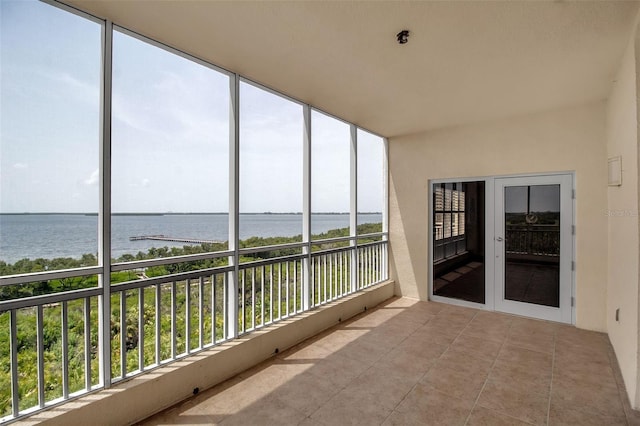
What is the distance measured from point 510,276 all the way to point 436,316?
3.88 ft

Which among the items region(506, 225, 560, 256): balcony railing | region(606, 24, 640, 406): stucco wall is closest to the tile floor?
region(606, 24, 640, 406): stucco wall

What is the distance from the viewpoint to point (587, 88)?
3.38 meters

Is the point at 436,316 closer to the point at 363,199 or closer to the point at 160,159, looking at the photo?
the point at 363,199

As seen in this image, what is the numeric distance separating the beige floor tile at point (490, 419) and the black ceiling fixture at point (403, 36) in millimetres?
2784

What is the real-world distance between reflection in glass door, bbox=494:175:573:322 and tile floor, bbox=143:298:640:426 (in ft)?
1.33

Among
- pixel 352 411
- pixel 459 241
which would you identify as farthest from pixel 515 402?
pixel 459 241

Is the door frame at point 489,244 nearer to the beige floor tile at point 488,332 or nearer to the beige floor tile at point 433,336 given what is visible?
the beige floor tile at point 488,332

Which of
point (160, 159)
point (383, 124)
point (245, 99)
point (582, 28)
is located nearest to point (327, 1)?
point (245, 99)

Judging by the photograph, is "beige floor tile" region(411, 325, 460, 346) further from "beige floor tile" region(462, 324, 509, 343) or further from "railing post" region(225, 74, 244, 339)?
"railing post" region(225, 74, 244, 339)

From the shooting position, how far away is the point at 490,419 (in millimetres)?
2246

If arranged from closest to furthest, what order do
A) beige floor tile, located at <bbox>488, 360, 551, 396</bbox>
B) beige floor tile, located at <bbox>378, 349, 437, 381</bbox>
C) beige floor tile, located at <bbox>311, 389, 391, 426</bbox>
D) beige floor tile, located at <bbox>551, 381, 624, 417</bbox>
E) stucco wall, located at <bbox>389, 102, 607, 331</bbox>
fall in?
1. beige floor tile, located at <bbox>311, 389, 391, 426</bbox>
2. beige floor tile, located at <bbox>551, 381, 624, 417</bbox>
3. beige floor tile, located at <bbox>488, 360, 551, 396</bbox>
4. beige floor tile, located at <bbox>378, 349, 437, 381</bbox>
5. stucco wall, located at <bbox>389, 102, 607, 331</bbox>

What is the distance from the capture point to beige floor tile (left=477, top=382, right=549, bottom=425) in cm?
228

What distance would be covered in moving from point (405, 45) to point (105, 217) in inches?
101

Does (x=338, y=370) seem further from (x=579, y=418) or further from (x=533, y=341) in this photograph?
(x=533, y=341)
